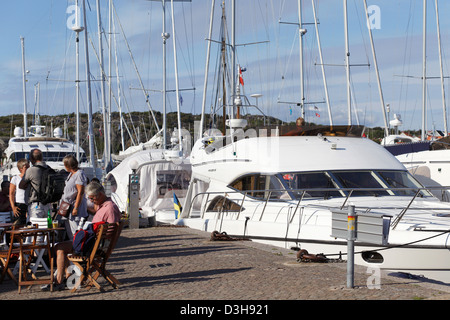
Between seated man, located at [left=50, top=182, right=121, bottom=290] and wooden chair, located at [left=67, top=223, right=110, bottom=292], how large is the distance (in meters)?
0.26

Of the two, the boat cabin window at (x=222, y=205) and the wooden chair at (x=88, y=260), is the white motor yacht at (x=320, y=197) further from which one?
the wooden chair at (x=88, y=260)

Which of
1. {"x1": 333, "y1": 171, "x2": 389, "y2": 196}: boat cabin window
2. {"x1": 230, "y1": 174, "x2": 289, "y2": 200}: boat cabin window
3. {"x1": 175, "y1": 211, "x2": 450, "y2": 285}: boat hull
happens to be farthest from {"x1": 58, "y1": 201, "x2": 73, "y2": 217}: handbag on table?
{"x1": 333, "y1": 171, "x2": 389, "y2": 196}: boat cabin window

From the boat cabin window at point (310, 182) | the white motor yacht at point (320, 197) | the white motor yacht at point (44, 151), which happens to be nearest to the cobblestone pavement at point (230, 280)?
the white motor yacht at point (320, 197)

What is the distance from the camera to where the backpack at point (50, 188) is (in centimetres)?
966

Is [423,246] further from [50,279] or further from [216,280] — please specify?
[50,279]

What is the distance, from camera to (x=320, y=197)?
41.7 feet

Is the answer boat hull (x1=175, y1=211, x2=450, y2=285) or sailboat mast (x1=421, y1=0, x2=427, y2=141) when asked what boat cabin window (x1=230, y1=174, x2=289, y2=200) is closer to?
boat hull (x1=175, y1=211, x2=450, y2=285)

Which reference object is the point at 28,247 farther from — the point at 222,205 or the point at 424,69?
the point at 424,69

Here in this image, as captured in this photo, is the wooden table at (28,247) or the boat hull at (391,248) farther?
the boat hull at (391,248)

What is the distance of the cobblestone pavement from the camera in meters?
7.19

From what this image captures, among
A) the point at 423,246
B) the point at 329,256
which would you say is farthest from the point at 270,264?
the point at 423,246

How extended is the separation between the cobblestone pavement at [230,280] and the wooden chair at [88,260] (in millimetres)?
124

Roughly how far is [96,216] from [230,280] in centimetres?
196

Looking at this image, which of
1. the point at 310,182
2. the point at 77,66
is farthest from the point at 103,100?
the point at 310,182
